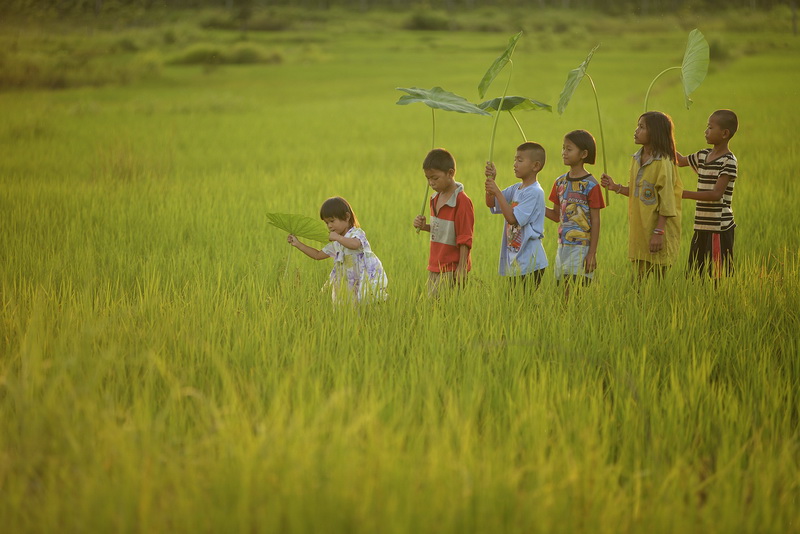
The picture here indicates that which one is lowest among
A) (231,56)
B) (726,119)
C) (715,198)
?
(715,198)

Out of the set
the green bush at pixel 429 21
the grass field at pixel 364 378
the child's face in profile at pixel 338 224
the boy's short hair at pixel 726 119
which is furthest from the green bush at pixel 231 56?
the child's face in profile at pixel 338 224

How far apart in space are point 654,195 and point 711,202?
509mm

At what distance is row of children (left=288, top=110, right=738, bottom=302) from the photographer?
2.99 meters

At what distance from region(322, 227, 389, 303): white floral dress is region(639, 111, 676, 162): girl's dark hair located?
1341 millimetres

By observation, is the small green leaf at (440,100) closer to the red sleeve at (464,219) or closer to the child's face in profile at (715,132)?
the red sleeve at (464,219)

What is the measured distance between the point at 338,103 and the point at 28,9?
8.20 metres

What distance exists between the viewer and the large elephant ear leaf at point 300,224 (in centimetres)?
277

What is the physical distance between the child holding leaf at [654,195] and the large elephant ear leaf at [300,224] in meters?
1.24

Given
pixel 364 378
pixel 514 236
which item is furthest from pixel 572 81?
pixel 364 378

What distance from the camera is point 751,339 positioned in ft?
8.43

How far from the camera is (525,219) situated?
121 inches

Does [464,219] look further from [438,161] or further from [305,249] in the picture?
[305,249]

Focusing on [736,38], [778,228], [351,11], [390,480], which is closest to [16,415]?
[390,480]

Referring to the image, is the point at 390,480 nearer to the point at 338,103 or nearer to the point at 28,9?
the point at 338,103
